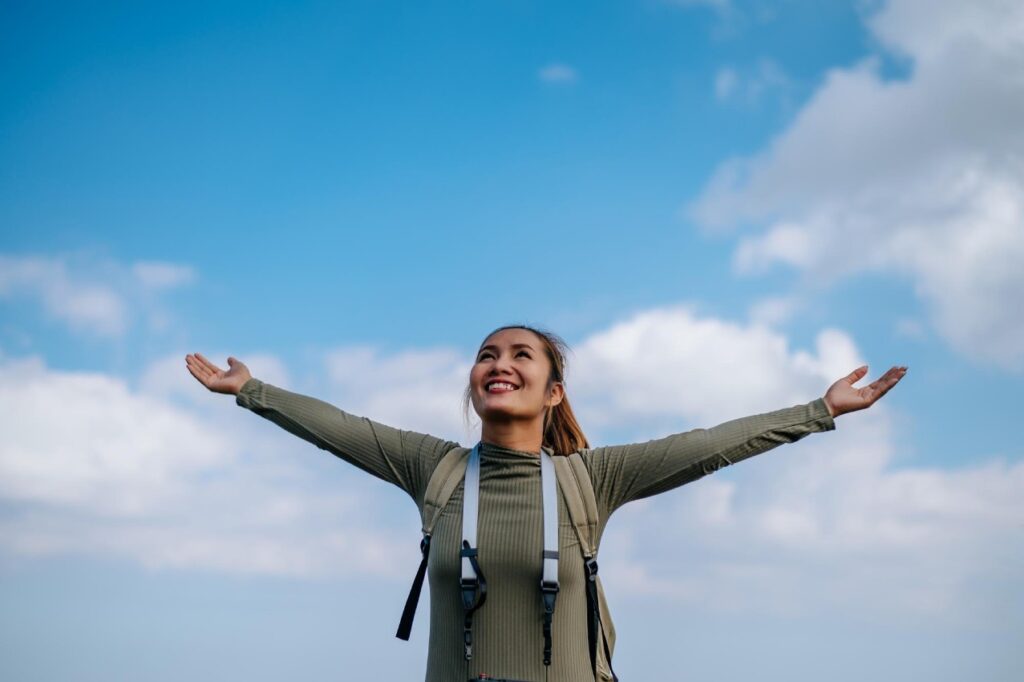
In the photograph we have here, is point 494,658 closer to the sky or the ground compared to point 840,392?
closer to the ground

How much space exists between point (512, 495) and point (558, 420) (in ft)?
3.80

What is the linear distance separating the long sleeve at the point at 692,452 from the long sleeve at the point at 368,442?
1251mm

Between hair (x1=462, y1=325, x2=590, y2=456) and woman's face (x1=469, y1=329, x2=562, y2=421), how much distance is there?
87 millimetres

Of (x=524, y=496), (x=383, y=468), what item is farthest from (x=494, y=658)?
(x=383, y=468)

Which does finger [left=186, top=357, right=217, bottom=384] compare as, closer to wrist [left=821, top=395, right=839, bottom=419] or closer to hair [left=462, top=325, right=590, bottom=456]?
hair [left=462, top=325, right=590, bottom=456]

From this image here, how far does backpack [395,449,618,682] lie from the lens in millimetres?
6883

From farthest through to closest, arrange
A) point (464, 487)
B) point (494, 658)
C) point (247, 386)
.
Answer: point (247, 386), point (464, 487), point (494, 658)

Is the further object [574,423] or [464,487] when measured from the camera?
[574,423]

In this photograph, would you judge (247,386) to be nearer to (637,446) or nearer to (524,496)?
(524,496)

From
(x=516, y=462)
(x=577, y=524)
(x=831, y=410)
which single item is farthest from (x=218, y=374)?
(x=831, y=410)

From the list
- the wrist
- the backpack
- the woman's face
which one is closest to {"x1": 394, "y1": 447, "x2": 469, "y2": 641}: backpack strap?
the backpack

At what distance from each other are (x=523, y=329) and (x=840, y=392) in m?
2.45

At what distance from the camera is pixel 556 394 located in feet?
26.0

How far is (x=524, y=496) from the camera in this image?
23.1 ft
